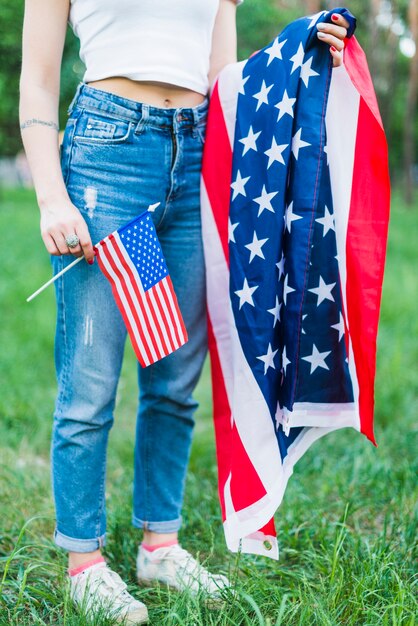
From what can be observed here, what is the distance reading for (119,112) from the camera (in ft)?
5.98

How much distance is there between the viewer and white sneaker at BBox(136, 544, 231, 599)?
1.91 m

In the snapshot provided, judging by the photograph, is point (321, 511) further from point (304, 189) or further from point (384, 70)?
point (384, 70)

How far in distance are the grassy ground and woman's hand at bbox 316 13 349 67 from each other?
4.33 ft

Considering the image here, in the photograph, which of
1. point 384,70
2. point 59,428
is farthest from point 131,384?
point 384,70

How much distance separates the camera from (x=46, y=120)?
5.96ft

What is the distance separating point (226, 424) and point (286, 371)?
307mm

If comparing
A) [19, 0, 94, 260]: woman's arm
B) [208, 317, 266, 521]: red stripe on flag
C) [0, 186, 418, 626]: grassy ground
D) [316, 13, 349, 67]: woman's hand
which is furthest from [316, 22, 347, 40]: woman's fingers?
[0, 186, 418, 626]: grassy ground

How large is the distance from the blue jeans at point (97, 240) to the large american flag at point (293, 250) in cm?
12

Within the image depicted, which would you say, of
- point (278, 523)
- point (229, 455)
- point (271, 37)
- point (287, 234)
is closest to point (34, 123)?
point (287, 234)

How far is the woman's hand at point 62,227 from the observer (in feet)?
5.72

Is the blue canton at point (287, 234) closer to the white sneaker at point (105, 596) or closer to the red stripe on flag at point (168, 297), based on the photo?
the red stripe on flag at point (168, 297)

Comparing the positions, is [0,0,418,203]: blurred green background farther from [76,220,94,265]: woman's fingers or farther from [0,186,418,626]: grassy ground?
[76,220,94,265]: woman's fingers

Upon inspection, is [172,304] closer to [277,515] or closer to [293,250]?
[293,250]

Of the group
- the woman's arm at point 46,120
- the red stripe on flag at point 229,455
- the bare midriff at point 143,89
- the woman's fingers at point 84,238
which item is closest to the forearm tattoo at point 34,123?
the woman's arm at point 46,120
